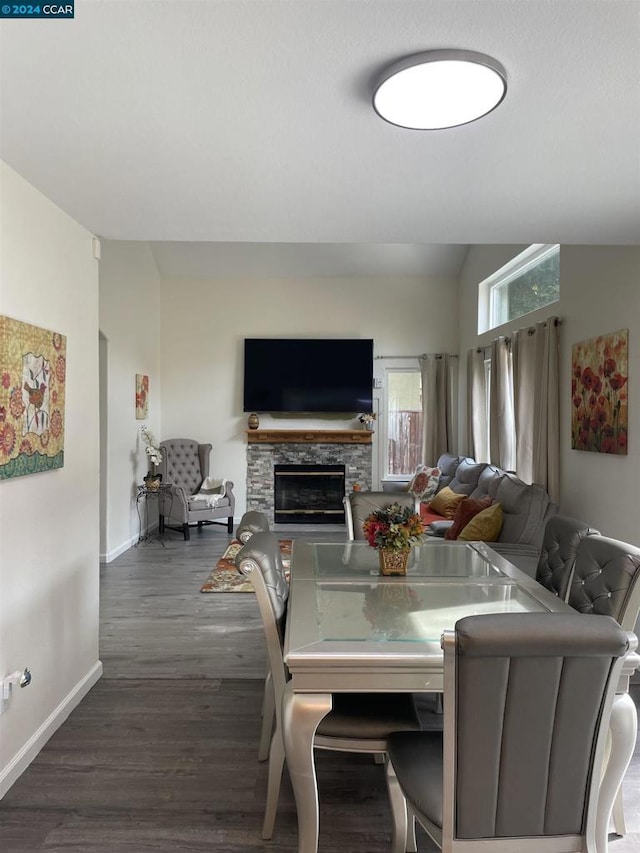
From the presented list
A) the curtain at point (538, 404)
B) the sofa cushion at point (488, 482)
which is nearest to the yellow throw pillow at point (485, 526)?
the curtain at point (538, 404)

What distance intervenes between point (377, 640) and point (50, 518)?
64.4 inches

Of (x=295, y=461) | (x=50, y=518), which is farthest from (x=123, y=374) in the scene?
(x=50, y=518)

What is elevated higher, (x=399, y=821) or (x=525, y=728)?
(x=525, y=728)

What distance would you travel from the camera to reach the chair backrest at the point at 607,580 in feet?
6.31

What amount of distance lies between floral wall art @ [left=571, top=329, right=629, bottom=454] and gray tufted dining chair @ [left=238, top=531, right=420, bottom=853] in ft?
7.50

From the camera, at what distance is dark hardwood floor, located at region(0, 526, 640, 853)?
6.31ft

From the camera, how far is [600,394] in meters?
3.65

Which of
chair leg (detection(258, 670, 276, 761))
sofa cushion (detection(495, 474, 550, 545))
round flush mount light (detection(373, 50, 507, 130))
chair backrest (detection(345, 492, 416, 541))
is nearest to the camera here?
round flush mount light (detection(373, 50, 507, 130))

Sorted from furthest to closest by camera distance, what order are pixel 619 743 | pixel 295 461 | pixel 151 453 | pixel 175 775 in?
pixel 295 461 < pixel 151 453 < pixel 175 775 < pixel 619 743

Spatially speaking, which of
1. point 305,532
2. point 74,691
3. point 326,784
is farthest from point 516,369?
point 74,691

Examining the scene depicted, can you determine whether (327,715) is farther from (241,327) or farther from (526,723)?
(241,327)

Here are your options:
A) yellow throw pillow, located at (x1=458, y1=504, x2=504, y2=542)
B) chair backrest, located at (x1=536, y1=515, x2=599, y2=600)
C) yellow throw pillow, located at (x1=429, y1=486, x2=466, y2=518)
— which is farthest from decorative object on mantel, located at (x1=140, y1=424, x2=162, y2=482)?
chair backrest, located at (x1=536, y1=515, x2=599, y2=600)

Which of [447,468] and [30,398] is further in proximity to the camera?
[447,468]

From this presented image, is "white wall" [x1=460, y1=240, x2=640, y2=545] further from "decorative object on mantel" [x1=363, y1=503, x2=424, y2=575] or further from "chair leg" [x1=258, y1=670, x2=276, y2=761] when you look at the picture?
"chair leg" [x1=258, y1=670, x2=276, y2=761]
